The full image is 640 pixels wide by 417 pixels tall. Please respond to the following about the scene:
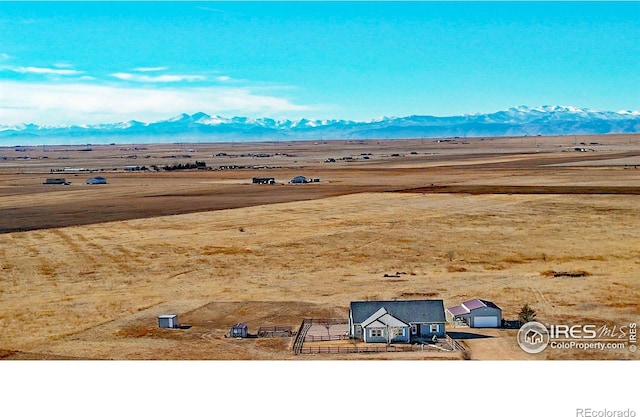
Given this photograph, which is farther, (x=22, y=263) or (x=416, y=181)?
(x=416, y=181)

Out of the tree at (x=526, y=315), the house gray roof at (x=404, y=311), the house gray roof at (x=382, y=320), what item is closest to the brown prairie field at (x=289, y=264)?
the tree at (x=526, y=315)

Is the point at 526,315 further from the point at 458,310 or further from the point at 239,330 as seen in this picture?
the point at 239,330

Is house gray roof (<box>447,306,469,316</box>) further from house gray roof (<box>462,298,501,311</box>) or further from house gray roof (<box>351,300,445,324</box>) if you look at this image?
house gray roof (<box>351,300,445,324</box>)

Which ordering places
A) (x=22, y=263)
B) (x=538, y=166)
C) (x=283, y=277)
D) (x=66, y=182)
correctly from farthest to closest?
(x=538, y=166), (x=66, y=182), (x=22, y=263), (x=283, y=277)

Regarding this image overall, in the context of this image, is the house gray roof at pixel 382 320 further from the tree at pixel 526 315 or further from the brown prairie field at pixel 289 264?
the tree at pixel 526 315

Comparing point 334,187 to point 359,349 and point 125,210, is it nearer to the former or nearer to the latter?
point 125,210

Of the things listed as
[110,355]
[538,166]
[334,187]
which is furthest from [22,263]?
[538,166]
